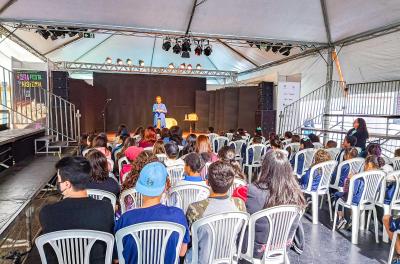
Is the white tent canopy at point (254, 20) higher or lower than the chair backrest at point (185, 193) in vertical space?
higher

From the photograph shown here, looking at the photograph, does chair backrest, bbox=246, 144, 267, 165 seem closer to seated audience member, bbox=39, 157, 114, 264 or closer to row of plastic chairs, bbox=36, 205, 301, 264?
row of plastic chairs, bbox=36, 205, 301, 264

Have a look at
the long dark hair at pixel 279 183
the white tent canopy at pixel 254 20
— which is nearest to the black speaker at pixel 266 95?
the white tent canopy at pixel 254 20

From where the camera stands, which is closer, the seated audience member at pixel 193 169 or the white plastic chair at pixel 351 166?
the seated audience member at pixel 193 169

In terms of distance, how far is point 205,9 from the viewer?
7191mm

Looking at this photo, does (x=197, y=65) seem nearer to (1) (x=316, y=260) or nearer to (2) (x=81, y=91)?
(2) (x=81, y=91)

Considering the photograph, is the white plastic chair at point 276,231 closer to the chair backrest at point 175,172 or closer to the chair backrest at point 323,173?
the chair backrest at point 175,172

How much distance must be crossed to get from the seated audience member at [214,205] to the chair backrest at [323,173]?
7.17 feet

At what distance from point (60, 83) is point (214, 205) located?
8477 millimetres

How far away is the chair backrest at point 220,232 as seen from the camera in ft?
6.33

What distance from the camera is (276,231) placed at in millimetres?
2270

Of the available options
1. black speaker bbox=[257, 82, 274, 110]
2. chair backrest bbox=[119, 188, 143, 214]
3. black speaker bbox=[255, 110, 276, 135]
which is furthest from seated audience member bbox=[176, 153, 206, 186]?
black speaker bbox=[257, 82, 274, 110]

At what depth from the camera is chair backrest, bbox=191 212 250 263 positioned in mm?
1931

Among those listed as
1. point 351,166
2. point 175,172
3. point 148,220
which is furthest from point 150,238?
point 351,166

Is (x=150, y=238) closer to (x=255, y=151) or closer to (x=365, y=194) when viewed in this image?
(x=365, y=194)
